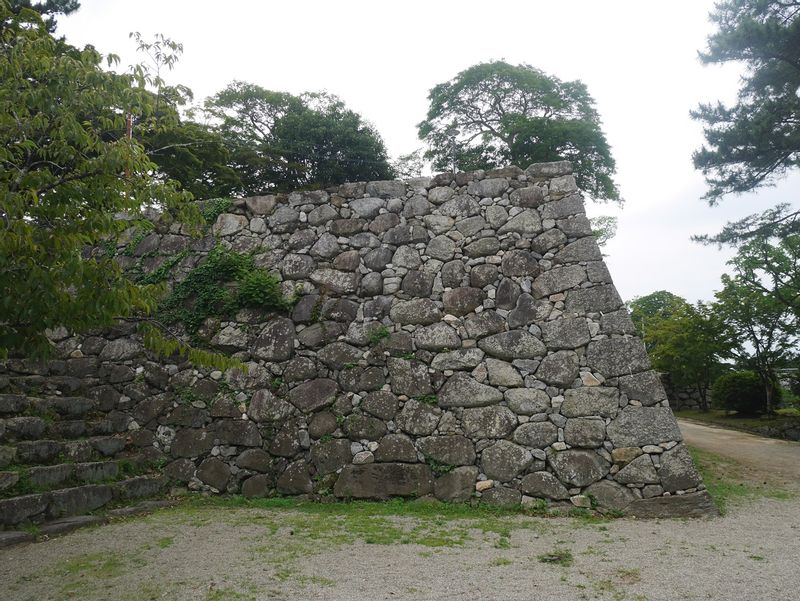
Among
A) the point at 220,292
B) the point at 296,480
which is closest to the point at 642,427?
the point at 296,480

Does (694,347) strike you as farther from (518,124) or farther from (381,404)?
(381,404)

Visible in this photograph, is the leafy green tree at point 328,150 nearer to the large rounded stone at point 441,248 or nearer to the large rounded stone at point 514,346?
the large rounded stone at point 441,248

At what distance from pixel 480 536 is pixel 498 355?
2.15 metres

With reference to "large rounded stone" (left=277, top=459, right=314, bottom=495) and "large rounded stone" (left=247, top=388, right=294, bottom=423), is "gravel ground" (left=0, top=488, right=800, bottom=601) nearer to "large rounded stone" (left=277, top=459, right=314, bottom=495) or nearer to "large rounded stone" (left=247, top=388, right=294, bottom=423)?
"large rounded stone" (left=277, top=459, right=314, bottom=495)

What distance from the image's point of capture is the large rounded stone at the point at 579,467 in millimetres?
5652

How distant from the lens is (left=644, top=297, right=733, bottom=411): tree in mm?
16281

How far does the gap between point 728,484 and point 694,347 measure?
10.7 metres

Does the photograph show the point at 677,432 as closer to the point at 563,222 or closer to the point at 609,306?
the point at 609,306

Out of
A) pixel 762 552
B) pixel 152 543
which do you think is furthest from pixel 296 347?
pixel 762 552

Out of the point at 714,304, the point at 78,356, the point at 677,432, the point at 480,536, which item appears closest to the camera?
the point at 480,536

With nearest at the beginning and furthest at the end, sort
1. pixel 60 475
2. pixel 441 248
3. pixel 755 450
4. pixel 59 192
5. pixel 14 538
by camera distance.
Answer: pixel 59 192, pixel 14 538, pixel 60 475, pixel 441 248, pixel 755 450

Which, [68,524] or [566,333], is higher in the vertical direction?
[566,333]

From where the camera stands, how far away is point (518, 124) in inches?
566

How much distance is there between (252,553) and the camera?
424 cm
